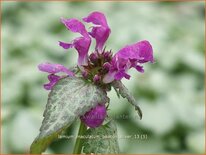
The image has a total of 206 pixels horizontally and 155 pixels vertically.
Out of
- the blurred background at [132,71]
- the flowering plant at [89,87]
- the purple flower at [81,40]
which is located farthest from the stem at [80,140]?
the blurred background at [132,71]

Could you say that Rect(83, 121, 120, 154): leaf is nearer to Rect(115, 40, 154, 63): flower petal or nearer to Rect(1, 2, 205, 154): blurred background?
Rect(115, 40, 154, 63): flower petal

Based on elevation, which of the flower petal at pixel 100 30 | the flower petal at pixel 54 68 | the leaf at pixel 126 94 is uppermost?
the flower petal at pixel 100 30

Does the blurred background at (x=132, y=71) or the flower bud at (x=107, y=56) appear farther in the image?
the blurred background at (x=132, y=71)

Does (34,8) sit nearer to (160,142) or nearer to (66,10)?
(66,10)

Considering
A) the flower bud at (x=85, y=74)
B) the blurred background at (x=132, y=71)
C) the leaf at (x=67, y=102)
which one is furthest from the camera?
the blurred background at (x=132, y=71)

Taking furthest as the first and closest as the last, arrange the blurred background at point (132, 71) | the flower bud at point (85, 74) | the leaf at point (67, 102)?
the blurred background at point (132, 71), the flower bud at point (85, 74), the leaf at point (67, 102)

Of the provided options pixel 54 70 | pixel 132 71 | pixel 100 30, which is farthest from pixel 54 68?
pixel 132 71

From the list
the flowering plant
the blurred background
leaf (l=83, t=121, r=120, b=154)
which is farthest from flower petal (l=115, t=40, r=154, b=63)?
the blurred background

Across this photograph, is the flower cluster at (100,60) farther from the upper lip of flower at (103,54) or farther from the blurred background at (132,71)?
the blurred background at (132,71)
